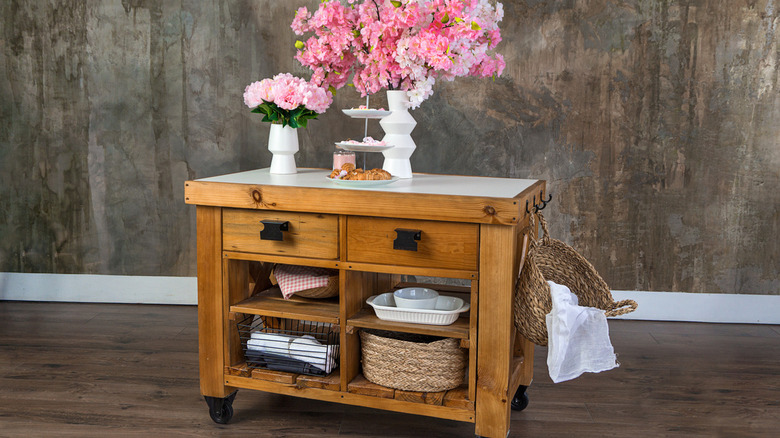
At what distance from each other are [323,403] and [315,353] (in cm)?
38

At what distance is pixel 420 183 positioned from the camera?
2.33 metres

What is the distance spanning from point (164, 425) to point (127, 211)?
174cm

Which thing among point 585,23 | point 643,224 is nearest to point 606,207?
point 643,224

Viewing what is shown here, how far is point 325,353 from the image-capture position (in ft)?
7.55

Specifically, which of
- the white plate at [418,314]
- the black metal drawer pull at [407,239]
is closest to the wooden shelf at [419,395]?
the white plate at [418,314]

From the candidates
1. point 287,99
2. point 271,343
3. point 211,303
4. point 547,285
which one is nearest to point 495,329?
point 547,285

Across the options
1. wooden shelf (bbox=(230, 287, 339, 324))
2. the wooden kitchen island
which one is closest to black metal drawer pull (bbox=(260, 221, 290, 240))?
the wooden kitchen island

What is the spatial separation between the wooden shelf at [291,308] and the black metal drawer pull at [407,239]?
0.34 meters

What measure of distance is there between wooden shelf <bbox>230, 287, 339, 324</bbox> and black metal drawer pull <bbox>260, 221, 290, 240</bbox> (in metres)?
0.25

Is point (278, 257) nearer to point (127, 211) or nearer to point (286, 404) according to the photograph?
point (286, 404)

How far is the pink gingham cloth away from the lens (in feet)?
7.63

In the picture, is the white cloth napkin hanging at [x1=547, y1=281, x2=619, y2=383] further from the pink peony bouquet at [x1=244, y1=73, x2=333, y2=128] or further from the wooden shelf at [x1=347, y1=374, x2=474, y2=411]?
the pink peony bouquet at [x1=244, y1=73, x2=333, y2=128]

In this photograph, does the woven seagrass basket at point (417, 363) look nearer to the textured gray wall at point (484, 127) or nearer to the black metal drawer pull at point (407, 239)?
the black metal drawer pull at point (407, 239)

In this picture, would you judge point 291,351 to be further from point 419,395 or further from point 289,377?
point 419,395
